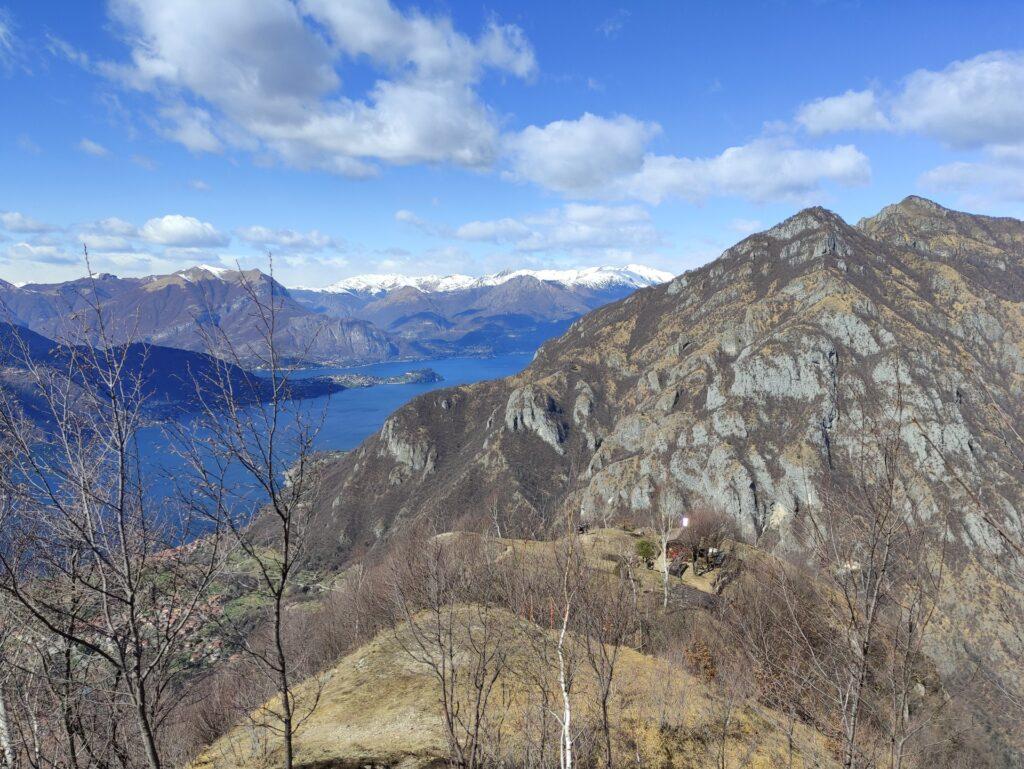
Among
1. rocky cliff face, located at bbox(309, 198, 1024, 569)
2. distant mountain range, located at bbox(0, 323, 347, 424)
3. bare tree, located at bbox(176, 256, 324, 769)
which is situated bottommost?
rocky cliff face, located at bbox(309, 198, 1024, 569)

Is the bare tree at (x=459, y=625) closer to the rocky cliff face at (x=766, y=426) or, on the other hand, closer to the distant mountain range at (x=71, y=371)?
the distant mountain range at (x=71, y=371)

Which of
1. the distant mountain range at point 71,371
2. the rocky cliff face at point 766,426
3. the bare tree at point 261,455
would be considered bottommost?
the rocky cliff face at point 766,426

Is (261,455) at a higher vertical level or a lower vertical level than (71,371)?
lower

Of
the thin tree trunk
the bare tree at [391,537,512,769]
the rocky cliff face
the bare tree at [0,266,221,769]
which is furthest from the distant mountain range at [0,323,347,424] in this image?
the rocky cliff face

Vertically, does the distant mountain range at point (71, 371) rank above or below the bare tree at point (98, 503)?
above

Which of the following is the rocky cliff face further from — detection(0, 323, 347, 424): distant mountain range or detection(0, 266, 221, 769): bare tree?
detection(0, 323, 347, 424): distant mountain range

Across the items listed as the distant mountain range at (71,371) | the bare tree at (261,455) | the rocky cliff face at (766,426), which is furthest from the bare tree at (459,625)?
the rocky cliff face at (766,426)

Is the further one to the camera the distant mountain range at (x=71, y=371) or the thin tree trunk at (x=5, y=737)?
the thin tree trunk at (x=5, y=737)

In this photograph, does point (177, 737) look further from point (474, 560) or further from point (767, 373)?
point (767, 373)

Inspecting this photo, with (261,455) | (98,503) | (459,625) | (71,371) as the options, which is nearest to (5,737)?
(98,503)

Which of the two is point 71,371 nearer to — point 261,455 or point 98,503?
point 98,503

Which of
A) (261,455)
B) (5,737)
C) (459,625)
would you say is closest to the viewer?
(261,455)

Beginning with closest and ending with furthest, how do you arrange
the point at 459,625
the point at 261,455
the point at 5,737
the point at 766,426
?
1. the point at 261,455
2. the point at 5,737
3. the point at 459,625
4. the point at 766,426

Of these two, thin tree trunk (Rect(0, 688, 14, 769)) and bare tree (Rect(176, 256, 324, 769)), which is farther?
thin tree trunk (Rect(0, 688, 14, 769))
